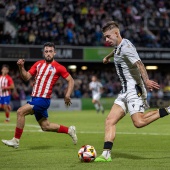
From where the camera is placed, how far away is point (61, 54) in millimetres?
38000

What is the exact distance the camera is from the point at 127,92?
941 cm

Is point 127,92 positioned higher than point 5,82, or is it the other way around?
point 5,82

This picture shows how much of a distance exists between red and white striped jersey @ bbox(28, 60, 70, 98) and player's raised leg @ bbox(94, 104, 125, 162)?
2453 mm

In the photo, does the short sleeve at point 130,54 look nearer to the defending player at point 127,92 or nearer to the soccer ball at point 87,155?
the defending player at point 127,92

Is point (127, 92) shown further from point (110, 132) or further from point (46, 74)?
point (46, 74)

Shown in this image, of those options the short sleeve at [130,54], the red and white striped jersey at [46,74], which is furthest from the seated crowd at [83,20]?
the short sleeve at [130,54]

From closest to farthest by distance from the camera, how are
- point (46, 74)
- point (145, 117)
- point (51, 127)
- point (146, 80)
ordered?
point (146, 80) → point (145, 117) → point (46, 74) → point (51, 127)

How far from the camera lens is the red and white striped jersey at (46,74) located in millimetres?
11562

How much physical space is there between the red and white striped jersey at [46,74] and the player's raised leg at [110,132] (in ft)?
8.05

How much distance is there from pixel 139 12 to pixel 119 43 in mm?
33042

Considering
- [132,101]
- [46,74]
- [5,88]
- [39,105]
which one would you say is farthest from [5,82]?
[132,101]

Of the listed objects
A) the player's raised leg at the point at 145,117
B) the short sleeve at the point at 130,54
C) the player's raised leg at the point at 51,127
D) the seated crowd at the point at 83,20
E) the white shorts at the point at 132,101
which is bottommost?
the player's raised leg at the point at 51,127

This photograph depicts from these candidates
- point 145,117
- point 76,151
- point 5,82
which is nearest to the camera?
point 145,117

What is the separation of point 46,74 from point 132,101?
2888mm
